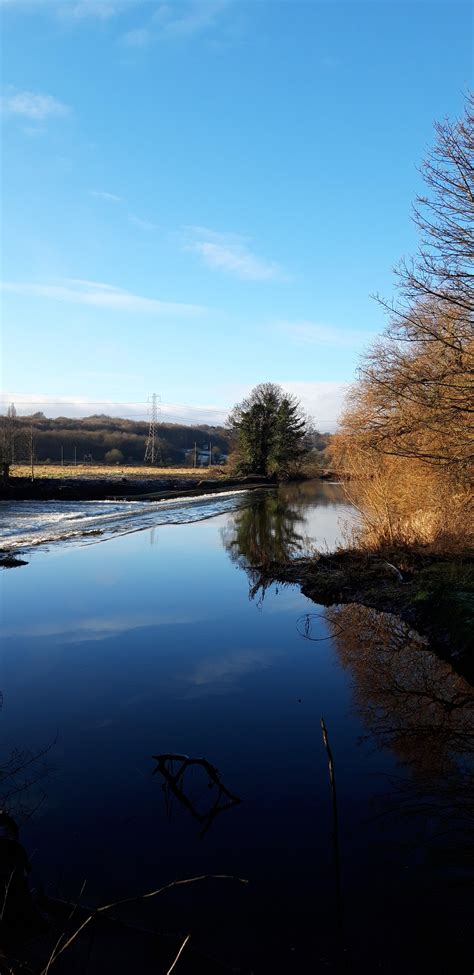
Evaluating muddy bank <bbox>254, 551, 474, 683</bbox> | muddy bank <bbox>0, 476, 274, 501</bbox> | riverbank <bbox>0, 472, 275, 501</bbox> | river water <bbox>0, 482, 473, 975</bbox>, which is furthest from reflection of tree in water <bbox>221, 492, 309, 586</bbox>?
muddy bank <bbox>0, 476, 274, 501</bbox>

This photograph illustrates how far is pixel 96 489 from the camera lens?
45.7 m

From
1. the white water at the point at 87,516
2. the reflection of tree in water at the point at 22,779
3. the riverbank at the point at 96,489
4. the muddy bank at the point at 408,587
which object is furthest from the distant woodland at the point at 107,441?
the reflection of tree in water at the point at 22,779

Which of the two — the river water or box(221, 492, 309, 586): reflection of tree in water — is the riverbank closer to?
box(221, 492, 309, 586): reflection of tree in water

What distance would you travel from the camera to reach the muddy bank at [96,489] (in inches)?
1591

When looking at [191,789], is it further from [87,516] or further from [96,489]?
[96,489]

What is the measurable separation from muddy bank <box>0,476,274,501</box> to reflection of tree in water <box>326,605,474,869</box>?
3185 centimetres

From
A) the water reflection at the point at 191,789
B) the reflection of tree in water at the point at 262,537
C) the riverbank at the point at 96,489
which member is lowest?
the water reflection at the point at 191,789

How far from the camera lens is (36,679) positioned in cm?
901

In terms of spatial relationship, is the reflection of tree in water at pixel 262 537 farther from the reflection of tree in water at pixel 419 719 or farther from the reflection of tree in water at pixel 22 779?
the reflection of tree in water at pixel 22 779

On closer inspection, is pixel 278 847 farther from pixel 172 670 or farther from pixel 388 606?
pixel 388 606

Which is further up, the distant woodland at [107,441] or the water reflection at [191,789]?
the distant woodland at [107,441]

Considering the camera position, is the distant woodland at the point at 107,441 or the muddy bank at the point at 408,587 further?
the distant woodland at the point at 107,441

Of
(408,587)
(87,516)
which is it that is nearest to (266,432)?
(87,516)

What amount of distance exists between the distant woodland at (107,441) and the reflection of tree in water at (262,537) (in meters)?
41.0
